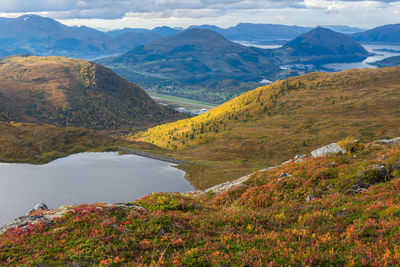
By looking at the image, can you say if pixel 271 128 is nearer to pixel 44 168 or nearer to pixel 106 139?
pixel 106 139

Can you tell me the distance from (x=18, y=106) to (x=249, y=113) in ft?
576

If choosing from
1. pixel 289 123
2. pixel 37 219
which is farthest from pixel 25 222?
pixel 289 123

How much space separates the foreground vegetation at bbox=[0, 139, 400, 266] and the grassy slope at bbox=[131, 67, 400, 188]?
95.7 ft

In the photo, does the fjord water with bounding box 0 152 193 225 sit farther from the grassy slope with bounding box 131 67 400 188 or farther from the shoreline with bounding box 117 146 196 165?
the grassy slope with bounding box 131 67 400 188

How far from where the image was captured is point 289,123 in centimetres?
9994

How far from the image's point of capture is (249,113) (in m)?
134

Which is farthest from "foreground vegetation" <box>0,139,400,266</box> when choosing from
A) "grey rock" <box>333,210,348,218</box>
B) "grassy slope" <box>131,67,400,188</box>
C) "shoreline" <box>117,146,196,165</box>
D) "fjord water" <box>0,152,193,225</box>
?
"shoreline" <box>117,146,196,165</box>

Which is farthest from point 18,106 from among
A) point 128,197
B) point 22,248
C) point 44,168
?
point 22,248

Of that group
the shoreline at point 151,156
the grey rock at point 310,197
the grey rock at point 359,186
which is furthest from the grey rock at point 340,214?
the shoreline at point 151,156

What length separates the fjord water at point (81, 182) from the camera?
109 ft

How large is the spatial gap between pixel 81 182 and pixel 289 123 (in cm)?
8107

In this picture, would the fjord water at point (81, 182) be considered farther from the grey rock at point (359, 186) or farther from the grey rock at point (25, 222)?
the grey rock at point (359, 186)

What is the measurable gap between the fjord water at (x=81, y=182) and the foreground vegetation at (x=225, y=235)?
66.4ft

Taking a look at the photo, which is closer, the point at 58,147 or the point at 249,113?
the point at 58,147
